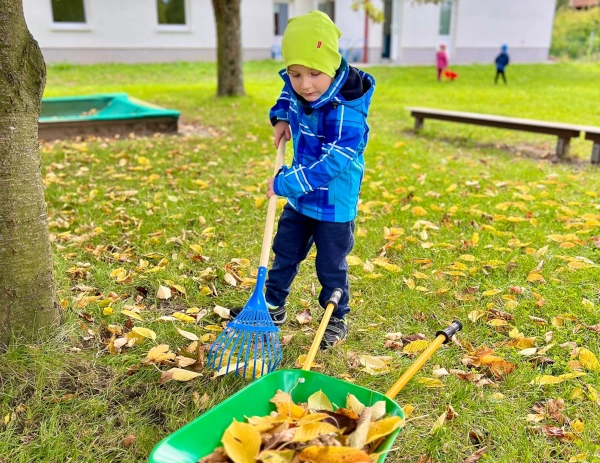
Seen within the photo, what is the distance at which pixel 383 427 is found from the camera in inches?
64.7

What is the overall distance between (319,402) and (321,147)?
3.47ft

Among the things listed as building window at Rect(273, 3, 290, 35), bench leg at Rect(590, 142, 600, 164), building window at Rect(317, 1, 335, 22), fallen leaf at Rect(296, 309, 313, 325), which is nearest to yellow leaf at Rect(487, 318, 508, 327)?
fallen leaf at Rect(296, 309, 313, 325)

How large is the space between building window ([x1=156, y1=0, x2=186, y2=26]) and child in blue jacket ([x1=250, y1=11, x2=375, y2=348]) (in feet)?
62.5

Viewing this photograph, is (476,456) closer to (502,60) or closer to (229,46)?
(229,46)

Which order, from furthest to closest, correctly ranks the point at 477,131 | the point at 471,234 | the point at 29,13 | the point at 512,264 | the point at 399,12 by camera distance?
the point at 399,12, the point at 29,13, the point at 477,131, the point at 471,234, the point at 512,264

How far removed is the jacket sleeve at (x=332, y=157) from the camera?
2.21 m

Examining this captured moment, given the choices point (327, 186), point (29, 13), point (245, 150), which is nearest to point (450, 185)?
point (245, 150)

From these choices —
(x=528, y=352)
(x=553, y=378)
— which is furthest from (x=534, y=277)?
(x=553, y=378)

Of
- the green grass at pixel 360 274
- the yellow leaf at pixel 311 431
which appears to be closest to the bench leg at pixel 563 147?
the green grass at pixel 360 274

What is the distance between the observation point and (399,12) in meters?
21.6

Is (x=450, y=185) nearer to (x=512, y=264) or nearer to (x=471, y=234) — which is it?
(x=471, y=234)

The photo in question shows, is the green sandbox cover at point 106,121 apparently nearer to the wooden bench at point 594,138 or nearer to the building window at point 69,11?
the wooden bench at point 594,138

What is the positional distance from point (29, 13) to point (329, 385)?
19466mm

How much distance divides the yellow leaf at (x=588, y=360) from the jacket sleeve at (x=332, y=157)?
136 centimetres
